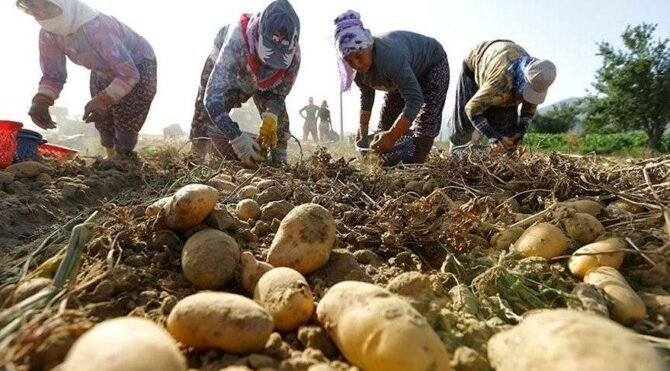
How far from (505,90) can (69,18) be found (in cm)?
368

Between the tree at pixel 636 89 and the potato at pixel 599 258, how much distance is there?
651 inches

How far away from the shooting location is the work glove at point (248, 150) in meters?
3.08

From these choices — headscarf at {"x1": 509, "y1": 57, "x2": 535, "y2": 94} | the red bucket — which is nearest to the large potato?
the red bucket

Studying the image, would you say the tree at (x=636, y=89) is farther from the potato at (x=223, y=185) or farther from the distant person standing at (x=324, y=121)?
the potato at (x=223, y=185)

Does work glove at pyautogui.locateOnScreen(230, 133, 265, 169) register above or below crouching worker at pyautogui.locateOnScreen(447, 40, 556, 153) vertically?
below

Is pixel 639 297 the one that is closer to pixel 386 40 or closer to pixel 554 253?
pixel 554 253

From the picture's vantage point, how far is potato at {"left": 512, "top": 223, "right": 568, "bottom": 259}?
4.34ft

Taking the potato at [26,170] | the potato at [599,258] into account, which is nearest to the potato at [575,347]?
the potato at [599,258]

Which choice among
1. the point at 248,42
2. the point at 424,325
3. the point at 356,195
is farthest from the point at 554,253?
the point at 248,42

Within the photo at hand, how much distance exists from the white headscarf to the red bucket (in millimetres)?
944

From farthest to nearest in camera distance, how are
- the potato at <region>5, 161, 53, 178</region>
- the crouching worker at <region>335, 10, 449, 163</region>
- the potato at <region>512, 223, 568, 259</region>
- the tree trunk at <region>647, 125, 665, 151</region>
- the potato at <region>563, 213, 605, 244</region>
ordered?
the tree trunk at <region>647, 125, 665, 151</region>, the crouching worker at <region>335, 10, 449, 163</region>, the potato at <region>5, 161, 53, 178</region>, the potato at <region>563, 213, 605, 244</region>, the potato at <region>512, 223, 568, 259</region>

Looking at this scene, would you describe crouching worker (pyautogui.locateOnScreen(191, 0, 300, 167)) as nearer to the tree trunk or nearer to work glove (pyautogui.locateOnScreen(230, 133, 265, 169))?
work glove (pyautogui.locateOnScreen(230, 133, 265, 169))

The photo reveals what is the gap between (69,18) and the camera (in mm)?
3229

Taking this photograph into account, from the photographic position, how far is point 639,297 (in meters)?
1.12
